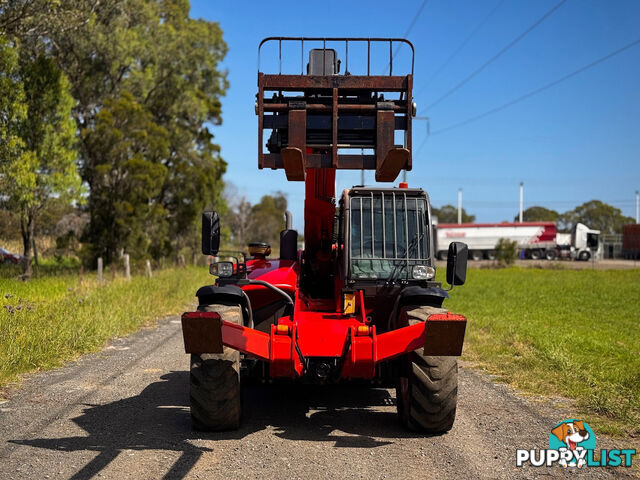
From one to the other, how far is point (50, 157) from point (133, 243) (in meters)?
8.81

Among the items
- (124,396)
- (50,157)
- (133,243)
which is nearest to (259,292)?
(124,396)

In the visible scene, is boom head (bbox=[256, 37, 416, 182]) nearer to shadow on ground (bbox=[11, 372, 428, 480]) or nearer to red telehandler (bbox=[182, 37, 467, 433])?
red telehandler (bbox=[182, 37, 467, 433])

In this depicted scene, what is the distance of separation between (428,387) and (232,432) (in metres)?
2.02

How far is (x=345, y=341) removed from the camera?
6434 mm

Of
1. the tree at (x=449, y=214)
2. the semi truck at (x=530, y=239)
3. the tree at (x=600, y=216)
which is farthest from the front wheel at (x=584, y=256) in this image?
the tree at (x=449, y=214)

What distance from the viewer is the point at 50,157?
23.3 metres

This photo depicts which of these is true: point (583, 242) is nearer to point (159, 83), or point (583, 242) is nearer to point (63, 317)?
point (159, 83)

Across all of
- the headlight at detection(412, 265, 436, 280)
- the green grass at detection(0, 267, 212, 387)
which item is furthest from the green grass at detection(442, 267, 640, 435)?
the green grass at detection(0, 267, 212, 387)

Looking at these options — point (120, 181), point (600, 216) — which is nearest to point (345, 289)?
point (120, 181)

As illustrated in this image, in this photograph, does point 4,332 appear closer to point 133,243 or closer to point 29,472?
point 29,472

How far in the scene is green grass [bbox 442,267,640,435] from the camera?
8172 mm

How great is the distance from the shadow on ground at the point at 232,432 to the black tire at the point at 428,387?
0.28 metres

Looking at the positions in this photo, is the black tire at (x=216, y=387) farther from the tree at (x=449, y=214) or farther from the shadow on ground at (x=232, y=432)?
the tree at (x=449, y=214)

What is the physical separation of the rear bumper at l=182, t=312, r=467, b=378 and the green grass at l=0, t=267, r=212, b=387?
408cm
